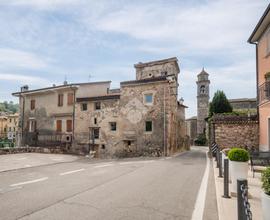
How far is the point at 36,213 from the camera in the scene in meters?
5.22

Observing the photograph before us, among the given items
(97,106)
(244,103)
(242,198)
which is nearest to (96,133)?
(97,106)

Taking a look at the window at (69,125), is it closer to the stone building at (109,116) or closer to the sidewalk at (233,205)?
the stone building at (109,116)

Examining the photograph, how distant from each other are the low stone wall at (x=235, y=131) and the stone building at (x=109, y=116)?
5005mm

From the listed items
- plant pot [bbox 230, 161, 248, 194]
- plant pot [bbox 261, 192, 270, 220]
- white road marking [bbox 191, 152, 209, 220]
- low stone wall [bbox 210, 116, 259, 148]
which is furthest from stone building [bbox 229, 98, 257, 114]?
plant pot [bbox 261, 192, 270, 220]

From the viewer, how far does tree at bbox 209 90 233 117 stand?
3209 cm

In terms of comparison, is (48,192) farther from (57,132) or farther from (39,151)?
(57,132)

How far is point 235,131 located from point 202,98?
40.1 metres

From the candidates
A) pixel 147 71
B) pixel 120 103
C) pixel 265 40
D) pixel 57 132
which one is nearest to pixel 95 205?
pixel 265 40

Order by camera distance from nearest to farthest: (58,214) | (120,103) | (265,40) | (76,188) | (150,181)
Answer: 1. (58,214)
2. (76,188)
3. (150,181)
4. (265,40)
5. (120,103)

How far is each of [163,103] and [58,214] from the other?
59.6 feet

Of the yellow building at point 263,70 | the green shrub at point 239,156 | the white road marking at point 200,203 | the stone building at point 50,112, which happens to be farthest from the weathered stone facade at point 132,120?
the green shrub at point 239,156

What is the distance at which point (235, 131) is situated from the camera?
18.1 metres

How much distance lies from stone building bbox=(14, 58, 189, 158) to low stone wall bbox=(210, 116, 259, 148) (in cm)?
501

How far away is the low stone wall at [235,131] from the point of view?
56.7 feet
